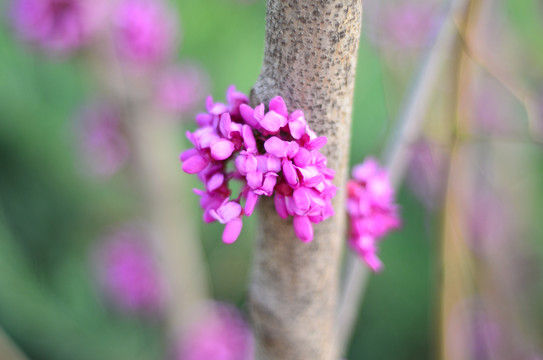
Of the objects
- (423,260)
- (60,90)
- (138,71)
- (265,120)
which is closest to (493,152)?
(423,260)

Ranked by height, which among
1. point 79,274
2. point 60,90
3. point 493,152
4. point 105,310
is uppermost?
point 60,90

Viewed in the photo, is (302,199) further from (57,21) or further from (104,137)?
(104,137)

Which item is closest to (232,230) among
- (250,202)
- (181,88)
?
(250,202)

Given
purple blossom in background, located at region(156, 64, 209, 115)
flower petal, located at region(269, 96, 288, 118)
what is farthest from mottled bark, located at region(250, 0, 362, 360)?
purple blossom in background, located at region(156, 64, 209, 115)

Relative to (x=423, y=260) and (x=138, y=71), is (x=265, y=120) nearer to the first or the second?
(x=138, y=71)

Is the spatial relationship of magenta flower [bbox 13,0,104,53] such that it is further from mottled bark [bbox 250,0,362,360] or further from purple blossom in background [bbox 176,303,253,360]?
purple blossom in background [bbox 176,303,253,360]

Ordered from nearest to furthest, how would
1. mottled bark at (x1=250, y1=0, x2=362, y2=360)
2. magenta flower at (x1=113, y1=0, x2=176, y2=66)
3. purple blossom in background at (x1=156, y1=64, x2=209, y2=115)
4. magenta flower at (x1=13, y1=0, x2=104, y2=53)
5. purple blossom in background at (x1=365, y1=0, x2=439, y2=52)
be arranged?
mottled bark at (x1=250, y1=0, x2=362, y2=360), magenta flower at (x1=13, y1=0, x2=104, y2=53), magenta flower at (x1=113, y1=0, x2=176, y2=66), purple blossom in background at (x1=156, y1=64, x2=209, y2=115), purple blossom in background at (x1=365, y1=0, x2=439, y2=52)
